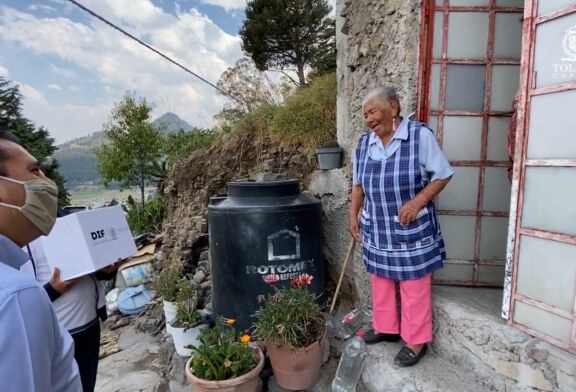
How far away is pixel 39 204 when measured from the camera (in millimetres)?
1068

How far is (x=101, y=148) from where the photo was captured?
12.5m

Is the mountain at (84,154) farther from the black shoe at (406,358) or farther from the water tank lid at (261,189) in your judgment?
the black shoe at (406,358)

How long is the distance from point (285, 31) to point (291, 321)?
30.0 ft

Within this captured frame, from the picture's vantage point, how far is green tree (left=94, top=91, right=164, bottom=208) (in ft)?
38.6

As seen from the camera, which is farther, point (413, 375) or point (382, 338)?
point (382, 338)

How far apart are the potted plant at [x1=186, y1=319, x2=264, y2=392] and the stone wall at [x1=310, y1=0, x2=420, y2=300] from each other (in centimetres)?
115

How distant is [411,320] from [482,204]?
95 centimetres

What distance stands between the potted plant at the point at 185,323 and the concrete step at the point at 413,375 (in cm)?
148

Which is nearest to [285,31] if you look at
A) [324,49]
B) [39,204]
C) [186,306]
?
[324,49]

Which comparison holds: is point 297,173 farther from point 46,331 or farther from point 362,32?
point 46,331

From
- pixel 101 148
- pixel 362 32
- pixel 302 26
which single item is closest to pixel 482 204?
pixel 362 32

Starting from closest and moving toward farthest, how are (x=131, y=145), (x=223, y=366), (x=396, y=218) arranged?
(x=396, y=218), (x=223, y=366), (x=131, y=145)

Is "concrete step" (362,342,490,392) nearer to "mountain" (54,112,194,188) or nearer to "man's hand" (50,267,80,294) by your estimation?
"man's hand" (50,267,80,294)

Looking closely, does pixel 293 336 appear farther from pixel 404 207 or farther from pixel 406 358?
pixel 404 207
